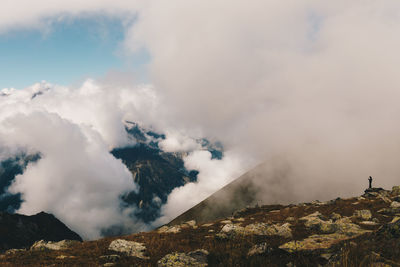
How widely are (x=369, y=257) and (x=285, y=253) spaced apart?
492 centimetres

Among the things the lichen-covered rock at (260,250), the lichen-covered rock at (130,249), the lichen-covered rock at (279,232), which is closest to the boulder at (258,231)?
the lichen-covered rock at (279,232)

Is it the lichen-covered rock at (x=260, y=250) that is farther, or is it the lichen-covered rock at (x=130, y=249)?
the lichen-covered rock at (x=130, y=249)

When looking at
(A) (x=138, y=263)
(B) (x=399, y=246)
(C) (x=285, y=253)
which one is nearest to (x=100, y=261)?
(A) (x=138, y=263)

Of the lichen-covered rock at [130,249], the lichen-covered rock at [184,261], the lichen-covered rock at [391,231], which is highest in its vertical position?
the lichen-covered rock at [391,231]

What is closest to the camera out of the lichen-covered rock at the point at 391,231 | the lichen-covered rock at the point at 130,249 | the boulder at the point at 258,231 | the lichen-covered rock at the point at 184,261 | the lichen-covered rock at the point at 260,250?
the lichen-covered rock at the point at 391,231

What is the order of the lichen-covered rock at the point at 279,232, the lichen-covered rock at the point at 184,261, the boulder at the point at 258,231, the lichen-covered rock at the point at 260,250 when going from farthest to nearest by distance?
1. the boulder at the point at 258,231
2. the lichen-covered rock at the point at 279,232
3. the lichen-covered rock at the point at 260,250
4. the lichen-covered rock at the point at 184,261

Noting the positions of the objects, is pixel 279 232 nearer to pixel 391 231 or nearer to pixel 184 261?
pixel 391 231

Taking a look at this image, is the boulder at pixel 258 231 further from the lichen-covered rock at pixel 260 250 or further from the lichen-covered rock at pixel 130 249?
the lichen-covered rock at pixel 130 249

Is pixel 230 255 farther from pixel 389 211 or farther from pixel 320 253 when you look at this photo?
pixel 389 211

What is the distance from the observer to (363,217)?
26922 millimetres

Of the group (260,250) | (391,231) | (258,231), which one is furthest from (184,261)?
(391,231)

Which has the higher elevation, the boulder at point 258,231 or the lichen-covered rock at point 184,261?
the boulder at point 258,231

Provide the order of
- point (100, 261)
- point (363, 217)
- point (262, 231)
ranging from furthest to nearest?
point (363, 217) → point (262, 231) → point (100, 261)

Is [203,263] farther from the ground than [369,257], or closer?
closer
